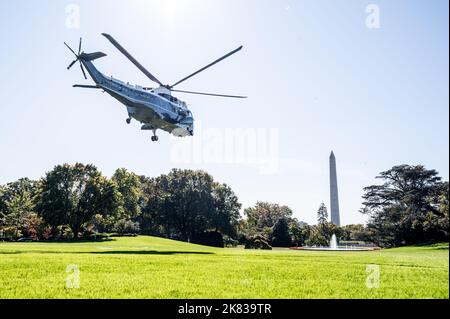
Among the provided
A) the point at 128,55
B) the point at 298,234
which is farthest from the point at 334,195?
the point at 128,55

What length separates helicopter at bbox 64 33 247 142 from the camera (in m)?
24.7

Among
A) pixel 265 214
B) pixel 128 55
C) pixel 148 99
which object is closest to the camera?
pixel 128 55

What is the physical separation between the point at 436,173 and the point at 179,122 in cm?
4259

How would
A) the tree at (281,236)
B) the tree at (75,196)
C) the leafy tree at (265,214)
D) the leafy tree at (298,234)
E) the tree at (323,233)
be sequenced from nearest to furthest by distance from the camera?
the tree at (75,196) → the tree at (281,236) → the leafy tree at (298,234) → the tree at (323,233) → the leafy tree at (265,214)

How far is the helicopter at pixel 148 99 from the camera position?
24.7 metres

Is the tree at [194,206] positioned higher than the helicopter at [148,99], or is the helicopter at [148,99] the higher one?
the helicopter at [148,99]

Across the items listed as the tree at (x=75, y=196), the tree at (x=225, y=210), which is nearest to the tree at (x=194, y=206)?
the tree at (x=225, y=210)

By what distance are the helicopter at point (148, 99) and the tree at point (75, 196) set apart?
45034 mm

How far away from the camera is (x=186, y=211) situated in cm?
8650

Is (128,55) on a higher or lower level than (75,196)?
higher

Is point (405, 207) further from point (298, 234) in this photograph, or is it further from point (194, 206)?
point (194, 206)

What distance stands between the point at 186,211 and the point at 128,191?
17.9 m

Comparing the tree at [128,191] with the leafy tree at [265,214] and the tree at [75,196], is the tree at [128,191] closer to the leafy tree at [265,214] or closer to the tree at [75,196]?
the tree at [75,196]

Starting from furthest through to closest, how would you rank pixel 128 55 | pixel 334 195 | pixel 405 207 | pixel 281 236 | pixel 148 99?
1. pixel 334 195
2. pixel 281 236
3. pixel 405 207
4. pixel 148 99
5. pixel 128 55
